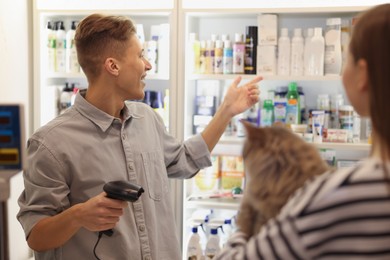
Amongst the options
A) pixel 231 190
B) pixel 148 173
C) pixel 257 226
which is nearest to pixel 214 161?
pixel 231 190

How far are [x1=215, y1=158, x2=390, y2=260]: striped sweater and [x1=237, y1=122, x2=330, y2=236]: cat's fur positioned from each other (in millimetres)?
68

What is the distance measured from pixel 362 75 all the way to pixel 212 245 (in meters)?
1.91

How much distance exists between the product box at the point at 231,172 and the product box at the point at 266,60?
52 cm

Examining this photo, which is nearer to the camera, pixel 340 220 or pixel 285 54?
pixel 340 220

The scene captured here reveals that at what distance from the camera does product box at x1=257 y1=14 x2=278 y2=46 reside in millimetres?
2586

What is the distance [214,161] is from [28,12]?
1306 mm

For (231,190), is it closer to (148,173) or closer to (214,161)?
(214,161)

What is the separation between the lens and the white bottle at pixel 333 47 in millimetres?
2562

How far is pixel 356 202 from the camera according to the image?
76 centimetres

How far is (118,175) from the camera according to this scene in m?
1.75

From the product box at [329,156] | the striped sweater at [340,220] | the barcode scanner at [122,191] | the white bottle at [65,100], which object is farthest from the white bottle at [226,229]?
the striped sweater at [340,220]

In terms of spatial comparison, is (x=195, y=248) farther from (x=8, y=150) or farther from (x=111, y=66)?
(x=8, y=150)

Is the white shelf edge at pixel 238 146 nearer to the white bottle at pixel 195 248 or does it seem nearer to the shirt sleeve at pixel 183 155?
the shirt sleeve at pixel 183 155

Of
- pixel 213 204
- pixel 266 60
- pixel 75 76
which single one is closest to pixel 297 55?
pixel 266 60
